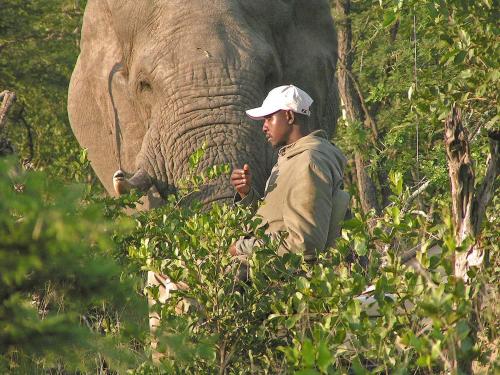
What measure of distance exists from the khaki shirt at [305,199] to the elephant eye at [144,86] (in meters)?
3.58

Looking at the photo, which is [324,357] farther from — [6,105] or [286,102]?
[6,105]

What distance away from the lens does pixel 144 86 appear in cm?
930

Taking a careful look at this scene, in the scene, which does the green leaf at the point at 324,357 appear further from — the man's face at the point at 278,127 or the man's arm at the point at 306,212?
the man's face at the point at 278,127

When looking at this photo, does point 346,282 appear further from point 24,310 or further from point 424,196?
point 424,196

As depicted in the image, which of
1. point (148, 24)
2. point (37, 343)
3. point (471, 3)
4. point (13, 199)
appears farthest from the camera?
point (148, 24)

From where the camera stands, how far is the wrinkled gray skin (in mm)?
8508

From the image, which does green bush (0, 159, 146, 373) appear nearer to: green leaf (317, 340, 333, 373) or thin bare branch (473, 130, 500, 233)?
green leaf (317, 340, 333, 373)

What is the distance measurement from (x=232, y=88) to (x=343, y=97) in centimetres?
644

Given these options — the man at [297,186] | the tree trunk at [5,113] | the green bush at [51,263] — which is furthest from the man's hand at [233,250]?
the green bush at [51,263]

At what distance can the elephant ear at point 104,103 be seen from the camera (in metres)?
9.73

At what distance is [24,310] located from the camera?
3.21 metres

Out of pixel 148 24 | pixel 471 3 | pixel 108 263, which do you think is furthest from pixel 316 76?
pixel 108 263

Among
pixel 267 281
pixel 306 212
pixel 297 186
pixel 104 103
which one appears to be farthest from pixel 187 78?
pixel 267 281

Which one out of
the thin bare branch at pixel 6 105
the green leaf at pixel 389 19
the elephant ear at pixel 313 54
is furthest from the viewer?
the elephant ear at pixel 313 54
